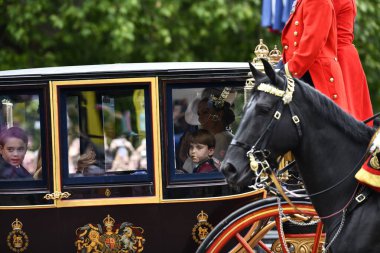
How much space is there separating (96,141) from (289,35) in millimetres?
1478

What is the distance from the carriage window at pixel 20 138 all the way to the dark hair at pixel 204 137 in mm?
1019

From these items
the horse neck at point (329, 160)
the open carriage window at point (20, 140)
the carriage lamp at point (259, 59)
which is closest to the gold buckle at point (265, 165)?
the horse neck at point (329, 160)

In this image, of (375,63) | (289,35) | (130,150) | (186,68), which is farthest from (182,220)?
(375,63)

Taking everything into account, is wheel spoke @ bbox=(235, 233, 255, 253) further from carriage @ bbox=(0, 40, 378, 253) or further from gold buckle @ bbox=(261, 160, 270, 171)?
gold buckle @ bbox=(261, 160, 270, 171)

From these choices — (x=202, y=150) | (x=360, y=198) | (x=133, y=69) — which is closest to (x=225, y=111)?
(x=202, y=150)

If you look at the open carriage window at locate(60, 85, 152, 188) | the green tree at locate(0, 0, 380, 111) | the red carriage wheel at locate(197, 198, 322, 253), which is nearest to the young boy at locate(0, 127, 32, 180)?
the open carriage window at locate(60, 85, 152, 188)

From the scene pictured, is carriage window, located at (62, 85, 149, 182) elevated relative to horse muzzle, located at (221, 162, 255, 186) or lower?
elevated

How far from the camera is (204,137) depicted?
6.25m

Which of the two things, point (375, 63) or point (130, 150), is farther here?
point (375, 63)

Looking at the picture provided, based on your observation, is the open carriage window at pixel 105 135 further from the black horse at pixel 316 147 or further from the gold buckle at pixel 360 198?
the gold buckle at pixel 360 198

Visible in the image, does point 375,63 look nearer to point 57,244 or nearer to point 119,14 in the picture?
point 119,14

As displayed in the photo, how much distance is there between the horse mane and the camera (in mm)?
4731

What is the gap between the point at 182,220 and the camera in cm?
617

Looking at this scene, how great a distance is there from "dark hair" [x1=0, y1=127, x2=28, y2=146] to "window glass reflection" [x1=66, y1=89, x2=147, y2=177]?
11.8 inches
